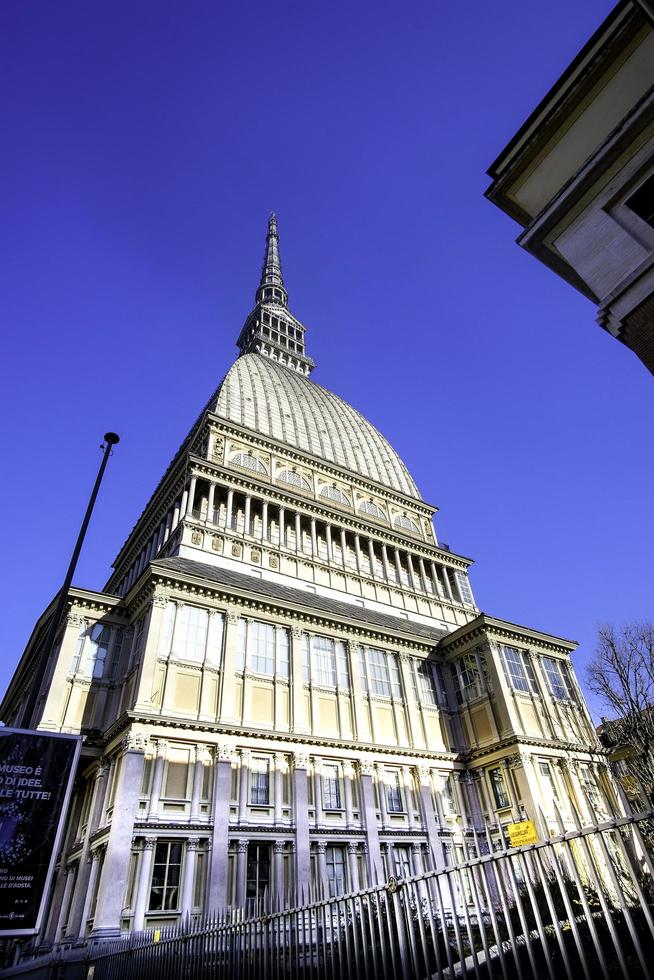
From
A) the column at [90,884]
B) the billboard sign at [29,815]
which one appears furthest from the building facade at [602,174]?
the column at [90,884]

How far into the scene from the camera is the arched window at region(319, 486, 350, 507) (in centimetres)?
5200

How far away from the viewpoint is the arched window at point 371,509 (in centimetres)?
5385

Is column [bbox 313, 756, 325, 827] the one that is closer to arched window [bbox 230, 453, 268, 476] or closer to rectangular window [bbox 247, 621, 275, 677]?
rectangular window [bbox 247, 621, 275, 677]

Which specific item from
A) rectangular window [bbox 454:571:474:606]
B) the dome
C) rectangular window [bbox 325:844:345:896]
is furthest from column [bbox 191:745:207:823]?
rectangular window [bbox 454:571:474:606]

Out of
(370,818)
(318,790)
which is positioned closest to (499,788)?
(370,818)

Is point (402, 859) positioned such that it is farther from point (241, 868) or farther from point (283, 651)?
point (283, 651)

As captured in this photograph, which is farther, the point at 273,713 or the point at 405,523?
→ the point at 405,523

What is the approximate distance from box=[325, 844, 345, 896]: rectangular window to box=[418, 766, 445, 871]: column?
16.3 ft

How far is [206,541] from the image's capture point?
39.3 m

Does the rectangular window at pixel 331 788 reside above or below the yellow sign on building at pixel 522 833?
above

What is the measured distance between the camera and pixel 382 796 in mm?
30344

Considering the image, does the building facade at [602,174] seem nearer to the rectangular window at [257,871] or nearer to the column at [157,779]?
the column at [157,779]

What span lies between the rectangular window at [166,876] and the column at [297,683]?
26.2 ft

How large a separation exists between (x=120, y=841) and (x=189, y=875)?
3.27 metres
